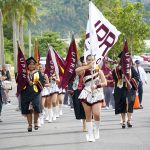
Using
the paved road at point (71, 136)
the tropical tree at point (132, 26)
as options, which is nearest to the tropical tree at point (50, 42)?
the tropical tree at point (132, 26)

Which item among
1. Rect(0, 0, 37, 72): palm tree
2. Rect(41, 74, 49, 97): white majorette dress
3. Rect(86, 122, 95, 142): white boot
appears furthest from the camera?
Rect(0, 0, 37, 72): palm tree

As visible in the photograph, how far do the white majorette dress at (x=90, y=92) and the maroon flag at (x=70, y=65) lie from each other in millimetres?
2171

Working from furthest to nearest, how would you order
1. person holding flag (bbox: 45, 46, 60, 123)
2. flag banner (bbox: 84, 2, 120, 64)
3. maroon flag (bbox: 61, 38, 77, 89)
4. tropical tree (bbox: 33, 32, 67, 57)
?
tropical tree (bbox: 33, 32, 67, 57) < person holding flag (bbox: 45, 46, 60, 123) < maroon flag (bbox: 61, 38, 77, 89) < flag banner (bbox: 84, 2, 120, 64)

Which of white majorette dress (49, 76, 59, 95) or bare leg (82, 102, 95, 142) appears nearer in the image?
bare leg (82, 102, 95, 142)

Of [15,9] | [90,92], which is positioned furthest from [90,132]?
[15,9]

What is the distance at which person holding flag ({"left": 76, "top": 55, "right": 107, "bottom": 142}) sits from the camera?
13703mm

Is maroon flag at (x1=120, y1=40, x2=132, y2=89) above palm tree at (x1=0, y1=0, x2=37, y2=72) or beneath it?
beneath

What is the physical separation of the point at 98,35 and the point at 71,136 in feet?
7.18

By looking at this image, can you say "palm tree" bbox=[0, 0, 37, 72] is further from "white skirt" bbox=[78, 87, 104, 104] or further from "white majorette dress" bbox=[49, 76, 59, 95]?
"white skirt" bbox=[78, 87, 104, 104]

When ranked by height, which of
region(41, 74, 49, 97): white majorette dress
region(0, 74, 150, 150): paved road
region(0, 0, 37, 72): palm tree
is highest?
region(0, 0, 37, 72): palm tree

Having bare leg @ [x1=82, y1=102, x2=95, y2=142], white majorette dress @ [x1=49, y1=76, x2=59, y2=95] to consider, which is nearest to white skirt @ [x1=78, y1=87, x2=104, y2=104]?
bare leg @ [x1=82, y1=102, x2=95, y2=142]

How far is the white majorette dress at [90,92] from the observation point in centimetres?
1373

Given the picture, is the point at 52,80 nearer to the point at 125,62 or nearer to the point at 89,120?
the point at 125,62

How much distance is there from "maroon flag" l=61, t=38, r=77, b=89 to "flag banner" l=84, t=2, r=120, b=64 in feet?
4.67
